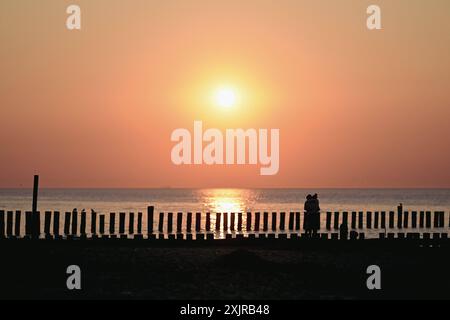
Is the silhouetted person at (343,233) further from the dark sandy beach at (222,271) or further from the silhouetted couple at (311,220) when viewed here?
the dark sandy beach at (222,271)

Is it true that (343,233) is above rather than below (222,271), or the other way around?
above

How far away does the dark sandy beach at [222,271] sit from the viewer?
21875 millimetres

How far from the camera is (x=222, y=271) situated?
1011 inches

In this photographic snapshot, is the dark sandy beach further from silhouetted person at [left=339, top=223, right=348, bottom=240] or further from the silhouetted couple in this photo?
the silhouetted couple

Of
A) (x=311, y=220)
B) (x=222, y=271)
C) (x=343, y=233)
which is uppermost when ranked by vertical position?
(x=311, y=220)

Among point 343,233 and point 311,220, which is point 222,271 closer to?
point 311,220

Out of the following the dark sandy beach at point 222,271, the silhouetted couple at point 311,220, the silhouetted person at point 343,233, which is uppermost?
the silhouetted couple at point 311,220

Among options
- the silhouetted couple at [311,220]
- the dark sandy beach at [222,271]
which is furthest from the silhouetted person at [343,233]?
the dark sandy beach at [222,271]

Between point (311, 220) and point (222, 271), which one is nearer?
point (222, 271)

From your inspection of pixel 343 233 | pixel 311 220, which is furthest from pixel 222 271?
pixel 343 233

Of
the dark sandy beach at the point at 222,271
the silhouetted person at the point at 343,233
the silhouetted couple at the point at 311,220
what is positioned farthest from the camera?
the silhouetted couple at the point at 311,220

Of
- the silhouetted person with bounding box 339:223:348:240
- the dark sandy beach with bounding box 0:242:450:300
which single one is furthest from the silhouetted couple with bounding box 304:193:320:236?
the dark sandy beach with bounding box 0:242:450:300
